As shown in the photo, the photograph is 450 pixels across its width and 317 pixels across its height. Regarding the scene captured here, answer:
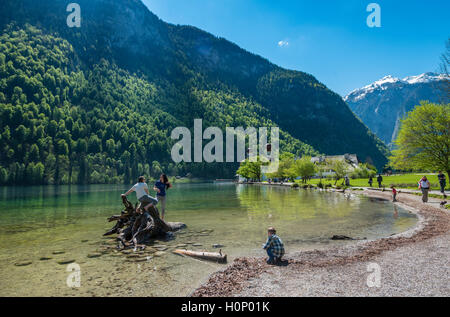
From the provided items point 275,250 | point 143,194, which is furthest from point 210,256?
point 143,194

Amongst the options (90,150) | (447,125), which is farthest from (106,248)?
(90,150)

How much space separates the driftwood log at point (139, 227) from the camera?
52.3 ft

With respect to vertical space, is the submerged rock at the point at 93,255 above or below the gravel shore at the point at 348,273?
below

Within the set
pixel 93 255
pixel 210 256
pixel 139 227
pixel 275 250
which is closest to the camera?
pixel 275 250

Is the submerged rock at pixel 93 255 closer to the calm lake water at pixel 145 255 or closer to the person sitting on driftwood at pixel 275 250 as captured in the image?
the calm lake water at pixel 145 255

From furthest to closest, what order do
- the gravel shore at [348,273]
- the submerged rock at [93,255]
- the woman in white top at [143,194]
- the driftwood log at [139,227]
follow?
the woman in white top at [143,194] → the driftwood log at [139,227] → the submerged rock at [93,255] → the gravel shore at [348,273]

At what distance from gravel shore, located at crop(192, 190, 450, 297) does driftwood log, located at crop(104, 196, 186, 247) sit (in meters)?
7.21

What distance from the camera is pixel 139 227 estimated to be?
16.6 metres

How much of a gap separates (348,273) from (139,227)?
39.0 feet

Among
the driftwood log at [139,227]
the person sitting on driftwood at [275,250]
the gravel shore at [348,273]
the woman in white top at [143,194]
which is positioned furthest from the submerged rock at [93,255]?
the person sitting on driftwood at [275,250]

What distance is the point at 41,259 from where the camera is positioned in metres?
12.8

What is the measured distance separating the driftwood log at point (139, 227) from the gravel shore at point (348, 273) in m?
7.21

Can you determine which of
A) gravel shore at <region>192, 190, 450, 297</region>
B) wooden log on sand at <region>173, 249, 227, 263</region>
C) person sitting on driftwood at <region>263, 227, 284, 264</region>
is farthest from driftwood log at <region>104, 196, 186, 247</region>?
person sitting on driftwood at <region>263, 227, 284, 264</region>

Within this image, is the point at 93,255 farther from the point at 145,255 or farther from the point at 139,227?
the point at 139,227
